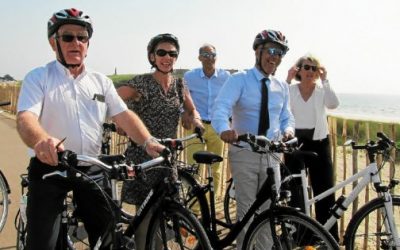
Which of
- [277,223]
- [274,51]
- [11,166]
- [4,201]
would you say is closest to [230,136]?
[277,223]

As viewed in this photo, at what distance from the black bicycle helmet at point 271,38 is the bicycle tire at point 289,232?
146 cm

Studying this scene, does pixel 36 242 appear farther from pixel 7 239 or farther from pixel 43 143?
pixel 7 239

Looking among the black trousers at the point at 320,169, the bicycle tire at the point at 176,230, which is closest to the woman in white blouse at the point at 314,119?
the black trousers at the point at 320,169

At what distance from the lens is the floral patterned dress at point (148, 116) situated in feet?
13.1

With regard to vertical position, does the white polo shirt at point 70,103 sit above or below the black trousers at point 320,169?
above

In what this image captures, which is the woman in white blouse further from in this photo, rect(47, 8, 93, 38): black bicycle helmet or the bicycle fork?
rect(47, 8, 93, 38): black bicycle helmet

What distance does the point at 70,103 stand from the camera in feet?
9.18

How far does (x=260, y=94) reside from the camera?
3.96 m

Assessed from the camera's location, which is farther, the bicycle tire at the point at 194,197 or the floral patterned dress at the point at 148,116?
the bicycle tire at the point at 194,197

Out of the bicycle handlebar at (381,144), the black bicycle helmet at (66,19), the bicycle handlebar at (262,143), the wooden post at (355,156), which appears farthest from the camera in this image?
the wooden post at (355,156)

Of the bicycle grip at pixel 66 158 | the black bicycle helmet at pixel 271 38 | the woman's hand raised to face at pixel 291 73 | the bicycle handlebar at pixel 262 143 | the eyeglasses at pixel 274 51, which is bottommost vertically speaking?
the bicycle handlebar at pixel 262 143

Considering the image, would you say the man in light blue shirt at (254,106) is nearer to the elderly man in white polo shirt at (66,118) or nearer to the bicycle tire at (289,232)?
the bicycle tire at (289,232)

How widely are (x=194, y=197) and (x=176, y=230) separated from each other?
1.44 meters

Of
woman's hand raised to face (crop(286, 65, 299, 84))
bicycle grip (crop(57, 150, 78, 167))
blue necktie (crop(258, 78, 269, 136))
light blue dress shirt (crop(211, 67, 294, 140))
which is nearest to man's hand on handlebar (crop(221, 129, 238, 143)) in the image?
Answer: light blue dress shirt (crop(211, 67, 294, 140))
